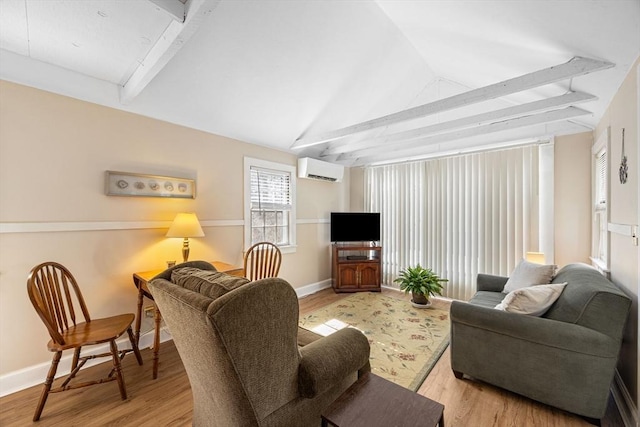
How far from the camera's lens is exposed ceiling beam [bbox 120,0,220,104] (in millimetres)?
1593

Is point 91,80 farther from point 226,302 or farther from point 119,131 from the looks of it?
point 226,302

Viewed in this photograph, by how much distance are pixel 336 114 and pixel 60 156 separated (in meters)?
2.95

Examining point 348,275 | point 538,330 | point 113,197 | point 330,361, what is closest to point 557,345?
point 538,330

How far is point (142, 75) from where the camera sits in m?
2.13

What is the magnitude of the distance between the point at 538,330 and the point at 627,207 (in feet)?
3.52

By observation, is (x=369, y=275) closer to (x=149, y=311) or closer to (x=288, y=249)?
(x=288, y=249)

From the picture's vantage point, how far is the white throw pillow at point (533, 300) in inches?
73.5

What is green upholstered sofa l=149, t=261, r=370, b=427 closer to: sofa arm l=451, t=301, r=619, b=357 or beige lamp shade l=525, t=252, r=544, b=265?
sofa arm l=451, t=301, r=619, b=357

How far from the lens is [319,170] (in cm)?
430

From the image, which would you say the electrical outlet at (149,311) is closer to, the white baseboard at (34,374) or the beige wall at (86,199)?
the beige wall at (86,199)

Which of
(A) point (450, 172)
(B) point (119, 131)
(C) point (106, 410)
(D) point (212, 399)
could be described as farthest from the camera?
(A) point (450, 172)

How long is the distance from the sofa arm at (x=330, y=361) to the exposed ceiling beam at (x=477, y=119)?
8.86 ft

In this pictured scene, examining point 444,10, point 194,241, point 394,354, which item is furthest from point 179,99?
point 394,354

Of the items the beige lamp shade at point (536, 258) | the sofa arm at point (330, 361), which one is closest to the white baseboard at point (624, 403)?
the beige lamp shade at point (536, 258)
